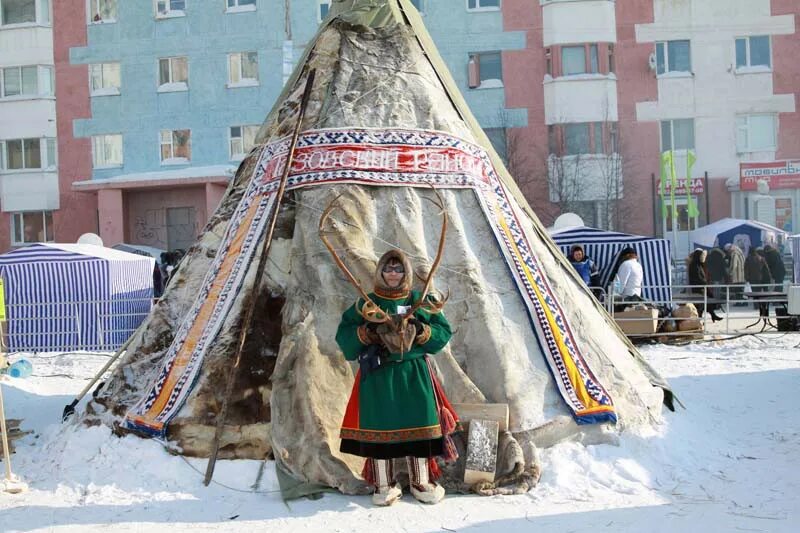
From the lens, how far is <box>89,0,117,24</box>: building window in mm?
28203

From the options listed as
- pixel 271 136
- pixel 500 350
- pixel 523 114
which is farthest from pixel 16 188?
pixel 500 350

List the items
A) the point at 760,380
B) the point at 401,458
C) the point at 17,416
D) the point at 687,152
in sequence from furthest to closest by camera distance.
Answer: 1. the point at 687,152
2. the point at 760,380
3. the point at 17,416
4. the point at 401,458

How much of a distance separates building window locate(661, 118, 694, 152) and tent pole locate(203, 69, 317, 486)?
2089 centimetres

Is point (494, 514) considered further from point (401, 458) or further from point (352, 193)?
point (352, 193)

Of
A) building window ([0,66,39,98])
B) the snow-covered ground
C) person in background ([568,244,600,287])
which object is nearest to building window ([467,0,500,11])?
building window ([0,66,39,98])

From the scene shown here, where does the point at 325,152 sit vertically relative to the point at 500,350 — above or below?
above

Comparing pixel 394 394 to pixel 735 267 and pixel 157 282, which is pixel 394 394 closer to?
pixel 157 282

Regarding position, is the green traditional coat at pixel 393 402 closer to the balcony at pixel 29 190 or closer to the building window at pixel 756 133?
the building window at pixel 756 133

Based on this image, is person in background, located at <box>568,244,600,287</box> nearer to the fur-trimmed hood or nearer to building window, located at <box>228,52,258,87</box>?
the fur-trimmed hood

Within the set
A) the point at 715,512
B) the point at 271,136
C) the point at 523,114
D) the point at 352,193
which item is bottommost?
the point at 715,512

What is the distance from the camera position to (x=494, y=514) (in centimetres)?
555

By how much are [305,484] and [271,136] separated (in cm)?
326

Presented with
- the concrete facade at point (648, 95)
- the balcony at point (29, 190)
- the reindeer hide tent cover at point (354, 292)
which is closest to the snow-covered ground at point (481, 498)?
the reindeer hide tent cover at point (354, 292)

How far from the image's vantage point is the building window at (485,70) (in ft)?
89.4
